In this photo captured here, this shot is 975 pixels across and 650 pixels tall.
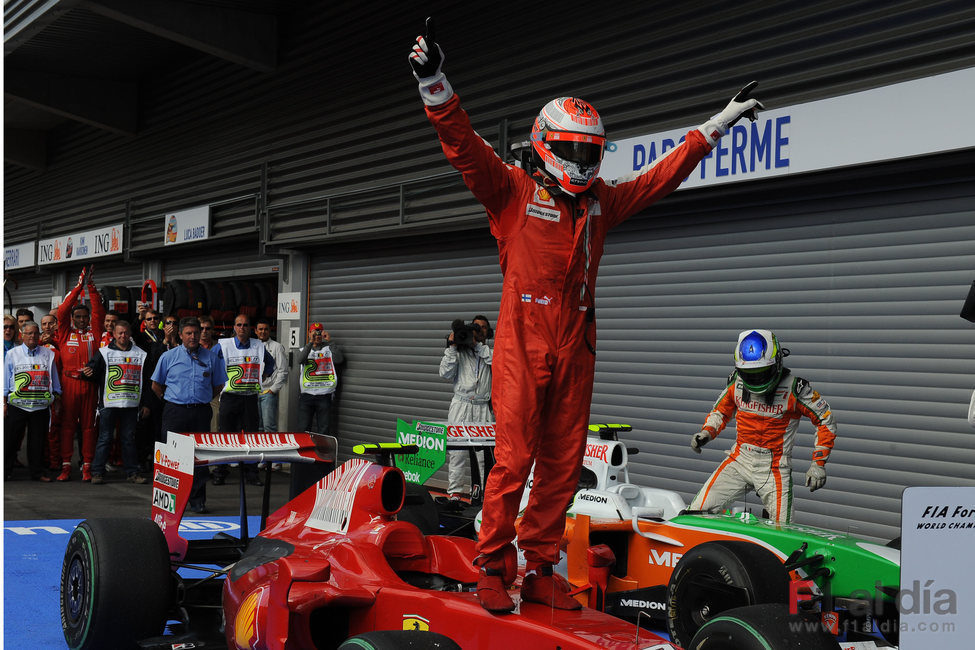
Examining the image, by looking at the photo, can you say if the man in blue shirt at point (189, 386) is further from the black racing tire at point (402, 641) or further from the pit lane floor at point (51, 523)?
the black racing tire at point (402, 641)

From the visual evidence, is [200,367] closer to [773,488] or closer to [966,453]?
[773,488]

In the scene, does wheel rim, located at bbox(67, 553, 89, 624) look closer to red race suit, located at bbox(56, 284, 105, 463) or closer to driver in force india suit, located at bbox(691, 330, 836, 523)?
driver in force india suit, located at bbox(691, 330, 836, 523)

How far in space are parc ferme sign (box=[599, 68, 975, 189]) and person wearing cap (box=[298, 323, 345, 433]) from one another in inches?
232

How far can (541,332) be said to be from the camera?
3.69 metres

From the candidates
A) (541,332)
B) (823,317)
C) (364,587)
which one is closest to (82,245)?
(823,317)

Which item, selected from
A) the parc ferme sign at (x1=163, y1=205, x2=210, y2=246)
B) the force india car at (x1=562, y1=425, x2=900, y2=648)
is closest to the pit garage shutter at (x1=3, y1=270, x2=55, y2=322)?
the parc ferme sign at (x1=163, y1=205, x2=210, y2=246)

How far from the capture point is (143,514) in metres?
9.55

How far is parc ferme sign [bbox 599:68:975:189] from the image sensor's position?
7.15m

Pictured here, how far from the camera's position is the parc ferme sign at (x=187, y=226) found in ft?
54.6

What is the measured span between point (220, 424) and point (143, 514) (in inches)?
87.3

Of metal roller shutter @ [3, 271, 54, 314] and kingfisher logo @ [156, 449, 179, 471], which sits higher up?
metal roller shutter @ [3, 271, 54, 314]

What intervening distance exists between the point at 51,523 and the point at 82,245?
1392 centimetres

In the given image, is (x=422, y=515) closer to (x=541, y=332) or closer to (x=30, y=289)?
(x=541, y=332)

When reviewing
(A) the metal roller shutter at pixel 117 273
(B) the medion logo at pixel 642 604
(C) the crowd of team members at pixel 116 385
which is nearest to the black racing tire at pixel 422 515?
(B) the medion logo at pixel 642 604
